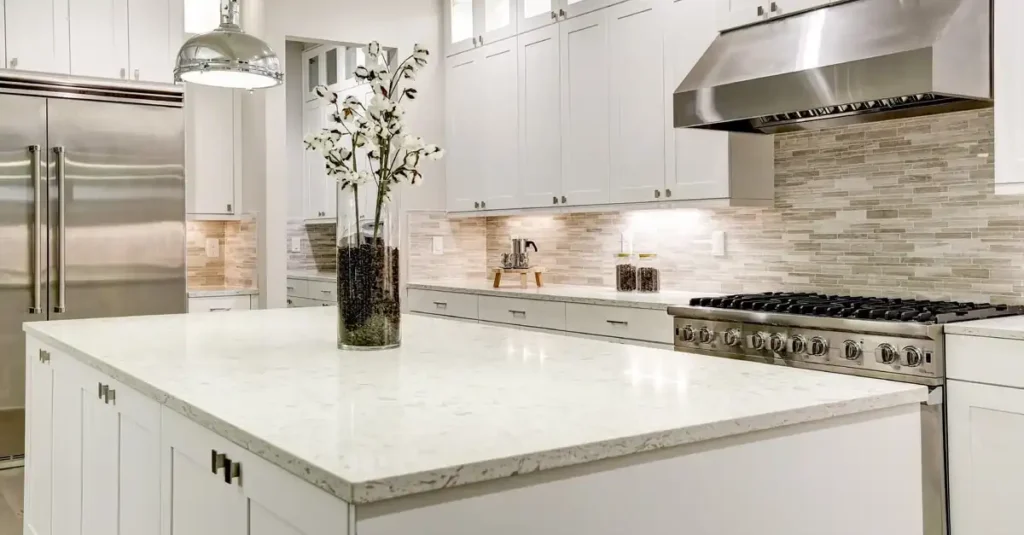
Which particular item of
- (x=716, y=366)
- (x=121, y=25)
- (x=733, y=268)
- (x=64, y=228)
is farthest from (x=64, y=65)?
(x=716, y=366)

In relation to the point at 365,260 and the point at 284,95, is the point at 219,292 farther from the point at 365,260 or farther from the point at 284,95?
the point at 365,260

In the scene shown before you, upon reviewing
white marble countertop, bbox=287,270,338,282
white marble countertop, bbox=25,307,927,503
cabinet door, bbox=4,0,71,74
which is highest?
cabinet door, bbox=4,0,71,74

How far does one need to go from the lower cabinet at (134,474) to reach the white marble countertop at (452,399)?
0.17 ft

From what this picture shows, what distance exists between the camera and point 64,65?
4.70 meters

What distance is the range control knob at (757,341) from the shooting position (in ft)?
11.0

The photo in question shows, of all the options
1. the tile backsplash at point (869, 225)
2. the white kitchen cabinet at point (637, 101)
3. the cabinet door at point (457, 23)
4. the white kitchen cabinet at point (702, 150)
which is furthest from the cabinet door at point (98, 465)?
the cabinet door at point (457, 23)

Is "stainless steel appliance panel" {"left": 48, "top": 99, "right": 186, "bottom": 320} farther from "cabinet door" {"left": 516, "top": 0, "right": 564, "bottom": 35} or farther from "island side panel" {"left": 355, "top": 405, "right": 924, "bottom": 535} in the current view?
"island side panel" {"left": 355, "top": 405, "right": 924, "bottom": 535}

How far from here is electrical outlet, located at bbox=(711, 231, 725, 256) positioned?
4.48 meters

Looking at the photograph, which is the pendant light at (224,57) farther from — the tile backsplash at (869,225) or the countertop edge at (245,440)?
the tile backsplash at (869,225)

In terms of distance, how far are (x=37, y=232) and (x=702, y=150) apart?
11.0 feet

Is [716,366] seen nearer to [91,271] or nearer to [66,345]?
[66,345]

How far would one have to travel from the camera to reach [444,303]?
5.38 m

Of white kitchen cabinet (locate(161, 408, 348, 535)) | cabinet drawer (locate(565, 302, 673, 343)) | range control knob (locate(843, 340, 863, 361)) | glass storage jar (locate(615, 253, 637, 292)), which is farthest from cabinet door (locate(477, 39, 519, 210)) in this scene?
white kitchen cabinet (locate(161, 408, 348, 535))

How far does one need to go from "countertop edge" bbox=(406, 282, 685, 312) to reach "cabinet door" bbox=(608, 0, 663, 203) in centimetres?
58
